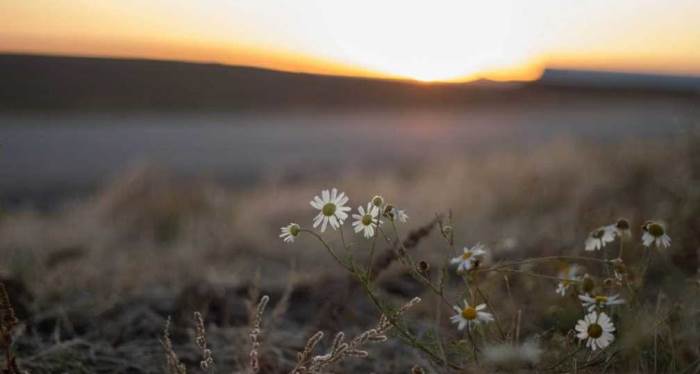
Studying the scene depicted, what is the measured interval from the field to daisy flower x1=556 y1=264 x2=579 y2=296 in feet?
0.19

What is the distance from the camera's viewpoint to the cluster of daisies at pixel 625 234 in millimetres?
2006

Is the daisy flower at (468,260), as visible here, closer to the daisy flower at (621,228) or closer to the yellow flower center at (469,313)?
the yellow flower center at (469,313)

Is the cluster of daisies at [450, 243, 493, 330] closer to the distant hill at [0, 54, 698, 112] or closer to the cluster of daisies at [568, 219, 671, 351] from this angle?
the cluster of daisies at [568, 219, 671, 351]

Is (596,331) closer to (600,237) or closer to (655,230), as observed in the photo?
(655,230)

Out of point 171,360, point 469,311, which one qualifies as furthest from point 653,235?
point 171,360

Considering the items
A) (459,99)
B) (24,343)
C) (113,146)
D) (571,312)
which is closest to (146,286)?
(24,343)

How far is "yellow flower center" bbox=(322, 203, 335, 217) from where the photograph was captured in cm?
200

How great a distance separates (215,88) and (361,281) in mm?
48390

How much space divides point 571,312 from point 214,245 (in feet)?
8.22

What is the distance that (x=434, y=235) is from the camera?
4641 millimetres

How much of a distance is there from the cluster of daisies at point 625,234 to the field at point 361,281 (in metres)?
0.07

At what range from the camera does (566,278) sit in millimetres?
2066

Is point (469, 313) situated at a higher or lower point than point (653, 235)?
lower

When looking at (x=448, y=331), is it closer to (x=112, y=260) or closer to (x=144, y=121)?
(x=112, y=260)
